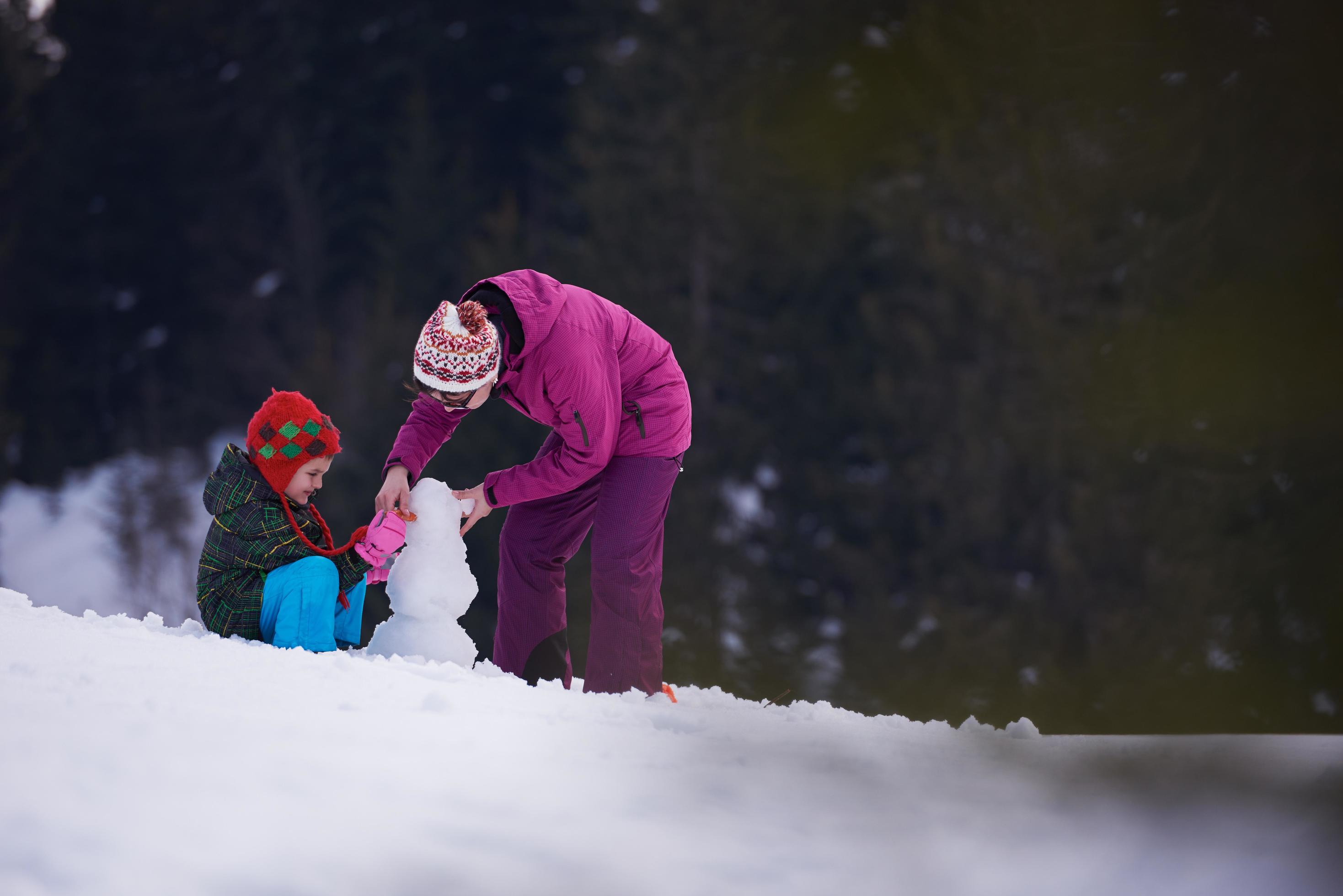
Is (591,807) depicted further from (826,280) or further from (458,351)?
(826,280)

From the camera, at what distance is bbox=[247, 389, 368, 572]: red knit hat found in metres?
3.14

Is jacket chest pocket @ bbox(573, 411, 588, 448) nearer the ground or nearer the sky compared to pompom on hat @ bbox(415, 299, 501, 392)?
nearer the ground

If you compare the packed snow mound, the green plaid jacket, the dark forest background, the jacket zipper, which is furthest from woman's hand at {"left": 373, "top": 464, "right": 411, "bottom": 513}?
the dark forest background

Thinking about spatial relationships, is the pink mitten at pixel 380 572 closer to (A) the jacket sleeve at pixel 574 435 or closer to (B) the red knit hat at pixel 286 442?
(B) the red knit hat at pixel 286 442

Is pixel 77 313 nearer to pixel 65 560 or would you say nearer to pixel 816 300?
pixel 65 560

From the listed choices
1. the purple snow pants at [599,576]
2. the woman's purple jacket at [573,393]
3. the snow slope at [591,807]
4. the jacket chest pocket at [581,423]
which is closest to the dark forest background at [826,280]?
the snow slope at [591,807]

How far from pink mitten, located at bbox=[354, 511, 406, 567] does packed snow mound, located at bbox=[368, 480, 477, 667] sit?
0.03 meters

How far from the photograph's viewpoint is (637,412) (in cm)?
334

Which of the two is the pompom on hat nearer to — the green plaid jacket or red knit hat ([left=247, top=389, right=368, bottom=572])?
red knit hat ([left=247, top=389, right=368, bottom=572])

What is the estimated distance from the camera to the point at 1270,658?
1.52 metres

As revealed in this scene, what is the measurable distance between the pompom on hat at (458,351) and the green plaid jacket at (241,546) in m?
0.56

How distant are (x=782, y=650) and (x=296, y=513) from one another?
33.0ft

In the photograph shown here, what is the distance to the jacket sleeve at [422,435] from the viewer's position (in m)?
3.31

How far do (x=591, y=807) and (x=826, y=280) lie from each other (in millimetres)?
12799
